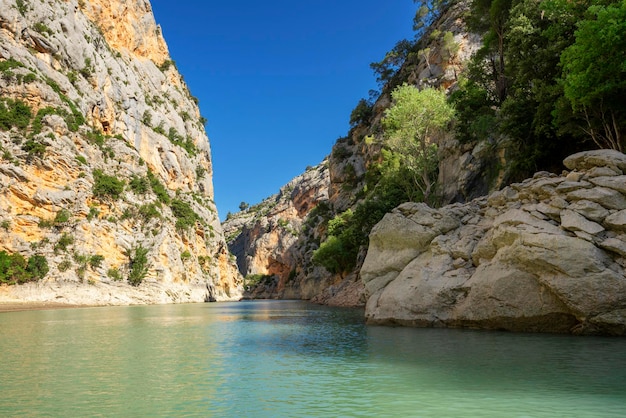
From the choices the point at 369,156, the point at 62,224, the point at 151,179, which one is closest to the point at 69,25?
the point at 151,179

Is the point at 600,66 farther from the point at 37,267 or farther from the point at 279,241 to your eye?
the point at 279,241

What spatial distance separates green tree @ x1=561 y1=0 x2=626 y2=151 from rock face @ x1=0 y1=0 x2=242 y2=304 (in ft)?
198

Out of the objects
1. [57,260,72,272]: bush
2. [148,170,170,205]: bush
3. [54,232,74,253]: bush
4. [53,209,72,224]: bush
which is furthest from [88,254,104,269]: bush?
[148,170,170,205]: bush

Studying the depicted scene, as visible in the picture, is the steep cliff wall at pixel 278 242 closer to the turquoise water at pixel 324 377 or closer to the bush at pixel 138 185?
the bush at pixel 138 185

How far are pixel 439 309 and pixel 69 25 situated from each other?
274 feet

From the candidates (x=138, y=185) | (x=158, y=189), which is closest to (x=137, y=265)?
(x=138, y=185)

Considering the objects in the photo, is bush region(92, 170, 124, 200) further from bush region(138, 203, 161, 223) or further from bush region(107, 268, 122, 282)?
bush region(107, 268, 122, 282)

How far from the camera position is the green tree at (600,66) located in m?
20.1

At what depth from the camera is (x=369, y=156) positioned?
7788 centimetres

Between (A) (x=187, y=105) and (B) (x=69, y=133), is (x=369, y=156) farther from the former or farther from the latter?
(A) (x=187, y=105)

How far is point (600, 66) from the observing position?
21266 mm

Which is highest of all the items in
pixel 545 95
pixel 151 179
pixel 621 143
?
pixel 151 179

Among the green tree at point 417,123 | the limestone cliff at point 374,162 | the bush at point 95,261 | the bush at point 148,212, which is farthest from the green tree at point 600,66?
the bush at point 148,212

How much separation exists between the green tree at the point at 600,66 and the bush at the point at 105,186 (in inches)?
2617
